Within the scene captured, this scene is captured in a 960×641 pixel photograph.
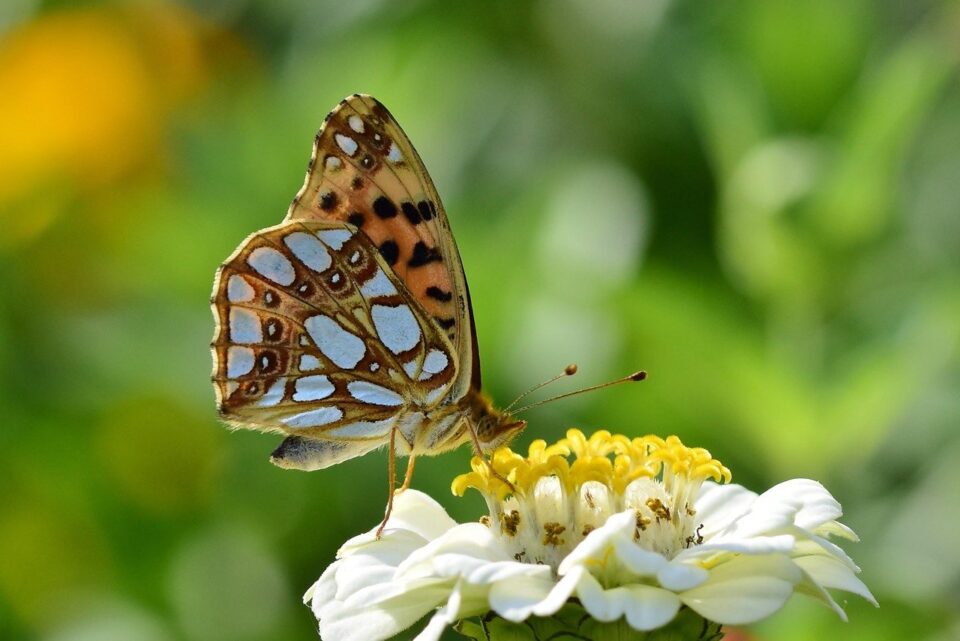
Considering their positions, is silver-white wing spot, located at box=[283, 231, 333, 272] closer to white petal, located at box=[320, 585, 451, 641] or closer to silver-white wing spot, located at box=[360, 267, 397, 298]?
silver-white wing spot, located at box=[360, 267, 397, 298]

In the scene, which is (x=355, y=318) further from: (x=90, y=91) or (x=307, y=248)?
(x=90, y=91)

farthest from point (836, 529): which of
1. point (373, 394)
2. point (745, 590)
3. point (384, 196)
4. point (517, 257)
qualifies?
point (517, 257)

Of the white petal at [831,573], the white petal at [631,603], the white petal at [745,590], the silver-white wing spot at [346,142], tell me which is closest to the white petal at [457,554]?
the white petal at [631,603]

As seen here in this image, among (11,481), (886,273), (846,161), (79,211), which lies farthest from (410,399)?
(79,211)

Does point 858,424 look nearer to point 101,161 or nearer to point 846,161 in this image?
point 846,161

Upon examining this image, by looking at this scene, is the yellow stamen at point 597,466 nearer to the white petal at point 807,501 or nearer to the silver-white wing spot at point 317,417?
the white petal at point 807,501

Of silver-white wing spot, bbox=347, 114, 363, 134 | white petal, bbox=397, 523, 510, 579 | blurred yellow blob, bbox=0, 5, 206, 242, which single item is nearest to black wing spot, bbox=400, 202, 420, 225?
silver-white wing spot, bbox=347, 114, 363, 134
